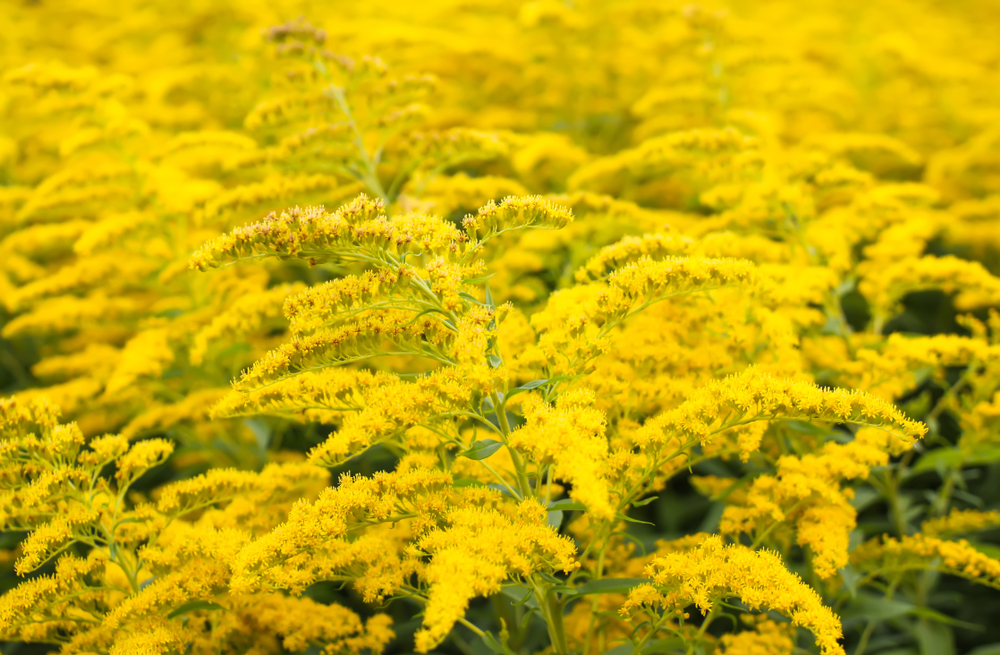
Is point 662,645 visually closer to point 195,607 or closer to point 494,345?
point 494,345

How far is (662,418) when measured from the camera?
99.9 inches

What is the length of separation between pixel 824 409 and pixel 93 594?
8.88 ft

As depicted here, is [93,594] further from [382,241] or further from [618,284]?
[618,284]

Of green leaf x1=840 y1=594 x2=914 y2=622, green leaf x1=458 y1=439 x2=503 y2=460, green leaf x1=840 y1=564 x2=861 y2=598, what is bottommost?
green leaf x1=840 y1=594 x2=914 y2=622

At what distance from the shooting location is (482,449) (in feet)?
7.91

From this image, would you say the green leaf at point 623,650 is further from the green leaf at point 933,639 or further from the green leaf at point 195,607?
the green leaf at point 933,639

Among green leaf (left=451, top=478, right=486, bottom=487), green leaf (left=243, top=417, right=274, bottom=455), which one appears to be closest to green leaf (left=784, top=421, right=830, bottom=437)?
green leaf (left=451, top=478, right=486, bottom=487)

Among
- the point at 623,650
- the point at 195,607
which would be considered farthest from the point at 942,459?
the point at 195,607

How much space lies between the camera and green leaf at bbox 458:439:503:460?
2.38 metres

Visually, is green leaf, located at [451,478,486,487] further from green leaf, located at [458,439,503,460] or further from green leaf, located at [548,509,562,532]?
green leaf, located at [548,509,562,532]

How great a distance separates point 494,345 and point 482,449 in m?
0.35

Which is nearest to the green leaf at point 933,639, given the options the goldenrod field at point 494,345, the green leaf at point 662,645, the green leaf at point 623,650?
the goldenrod field at point 494,345

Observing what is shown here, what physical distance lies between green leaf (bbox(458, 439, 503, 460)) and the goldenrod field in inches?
3.4

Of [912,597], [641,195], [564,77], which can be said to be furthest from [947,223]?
[564,77]
